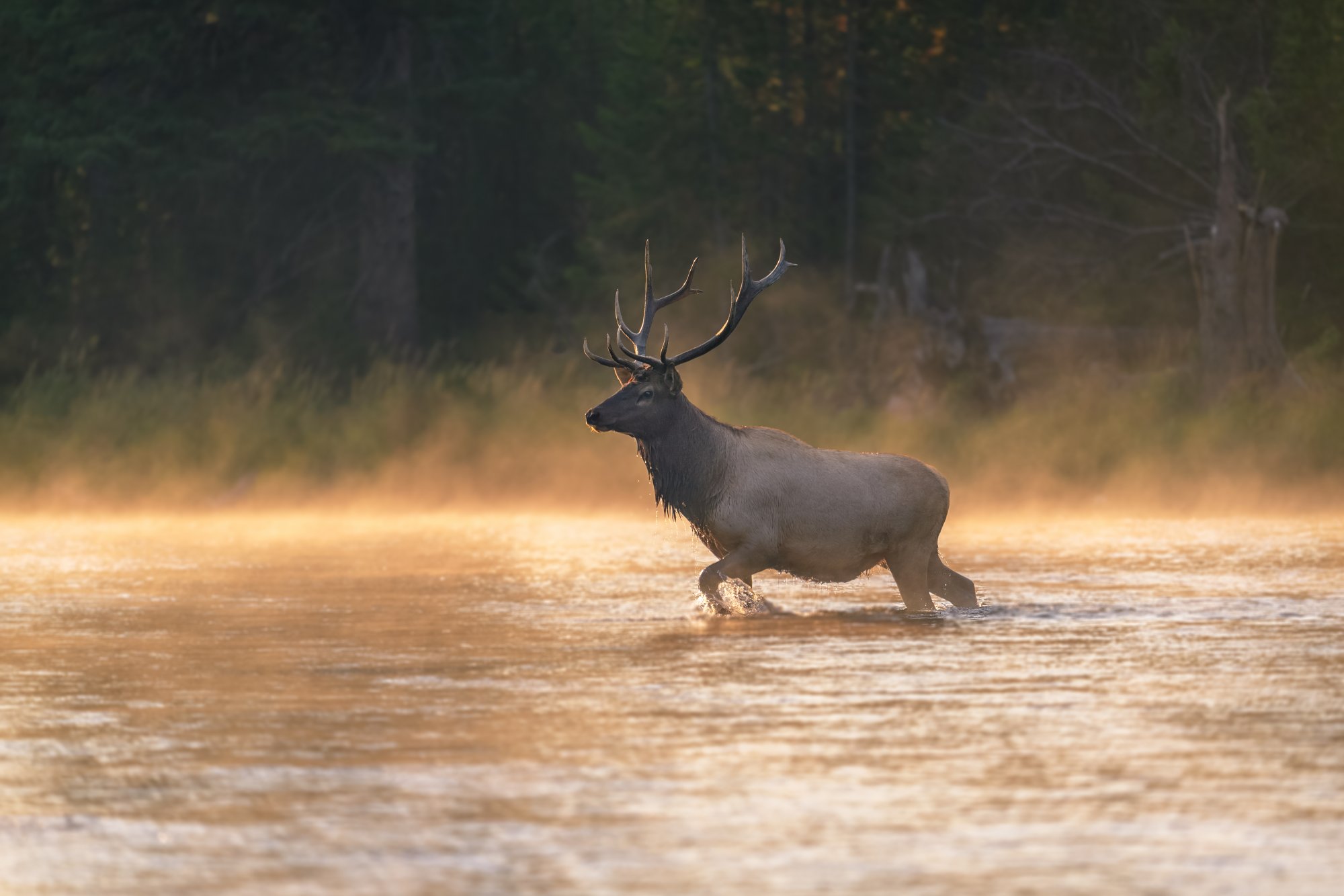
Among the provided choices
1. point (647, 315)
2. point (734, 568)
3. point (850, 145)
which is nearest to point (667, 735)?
point (734, 568)

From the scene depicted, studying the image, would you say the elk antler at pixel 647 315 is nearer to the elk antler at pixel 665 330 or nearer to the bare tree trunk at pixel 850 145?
the elk antler at pixel 665 330

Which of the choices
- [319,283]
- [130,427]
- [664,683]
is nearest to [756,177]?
[319,283]

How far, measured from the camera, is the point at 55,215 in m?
35.8

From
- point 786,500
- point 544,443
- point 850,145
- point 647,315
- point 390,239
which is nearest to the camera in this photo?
point 786,500

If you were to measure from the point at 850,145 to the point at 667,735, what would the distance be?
2730 cm

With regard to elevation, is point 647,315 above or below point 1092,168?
below

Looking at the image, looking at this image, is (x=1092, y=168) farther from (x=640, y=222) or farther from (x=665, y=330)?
(x=665, y=330)

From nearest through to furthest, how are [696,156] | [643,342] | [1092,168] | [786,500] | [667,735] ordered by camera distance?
[667,735], [786,500], [643,342], [1092,168], [696,156]

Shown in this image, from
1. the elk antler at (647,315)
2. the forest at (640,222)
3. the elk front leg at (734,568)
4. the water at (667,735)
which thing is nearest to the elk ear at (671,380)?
the elk antler at (647,315)

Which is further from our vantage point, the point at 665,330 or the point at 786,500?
the point at 665,330

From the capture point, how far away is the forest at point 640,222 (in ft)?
84.5

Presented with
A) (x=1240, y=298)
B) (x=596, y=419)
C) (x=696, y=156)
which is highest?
(x=696, y=156)

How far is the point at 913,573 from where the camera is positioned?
13562 millimetres

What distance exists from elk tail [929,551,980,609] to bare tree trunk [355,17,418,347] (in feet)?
75.3
